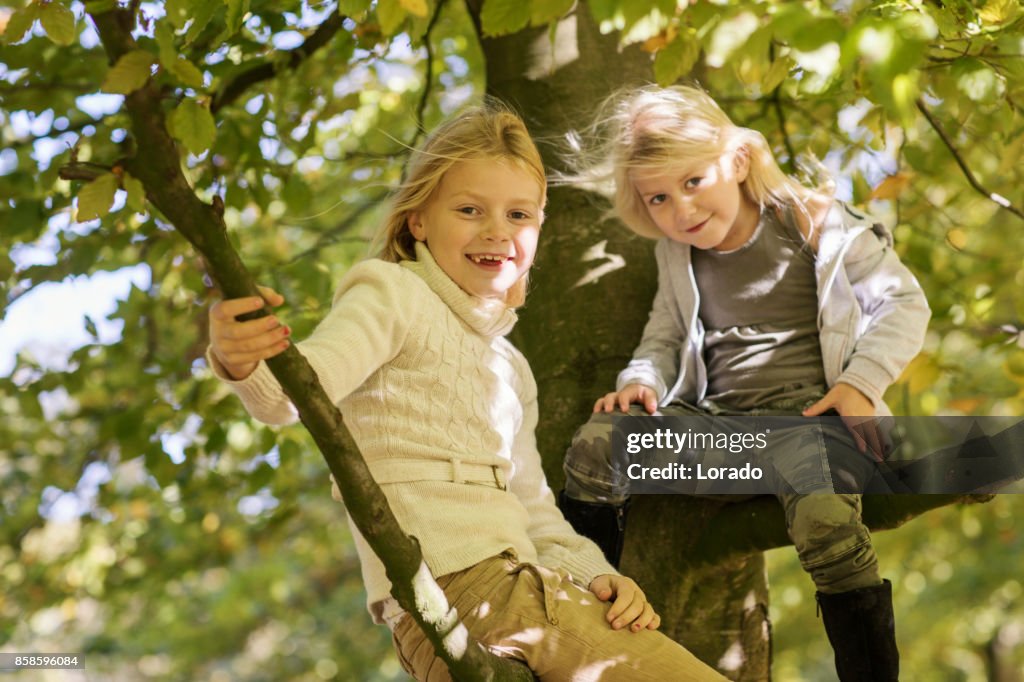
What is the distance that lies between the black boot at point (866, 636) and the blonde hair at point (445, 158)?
108 cm

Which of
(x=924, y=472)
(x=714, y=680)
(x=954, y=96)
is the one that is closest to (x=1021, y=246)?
(x=954, y=96)

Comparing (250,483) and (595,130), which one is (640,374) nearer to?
(595,130)

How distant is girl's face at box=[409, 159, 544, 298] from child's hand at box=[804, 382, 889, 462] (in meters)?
0.86

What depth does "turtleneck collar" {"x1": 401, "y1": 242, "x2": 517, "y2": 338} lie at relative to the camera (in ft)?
8.20

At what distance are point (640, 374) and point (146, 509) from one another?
643cm

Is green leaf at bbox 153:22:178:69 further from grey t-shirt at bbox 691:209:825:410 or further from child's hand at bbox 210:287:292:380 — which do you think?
grey t-shirt at bbox 691:209:825:410

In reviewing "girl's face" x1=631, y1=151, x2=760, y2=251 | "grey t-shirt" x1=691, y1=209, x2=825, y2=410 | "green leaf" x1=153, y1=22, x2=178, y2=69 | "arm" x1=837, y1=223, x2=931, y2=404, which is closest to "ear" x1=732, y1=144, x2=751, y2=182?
"girl's face" x1=631, y1=151, x2=760, y2=251

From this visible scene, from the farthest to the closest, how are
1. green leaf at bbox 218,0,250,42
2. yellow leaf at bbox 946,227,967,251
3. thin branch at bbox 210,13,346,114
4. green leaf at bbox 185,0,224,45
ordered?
1. yellow leaf at bbox 946,227,967,251
2. thin branch at bbox 210,13,346,114
3. green leaf at bbox 185,0,224,45
4. green leaf at bbox 218,0,250,42

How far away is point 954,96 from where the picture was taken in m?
2.90

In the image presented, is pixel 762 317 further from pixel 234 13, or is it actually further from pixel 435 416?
pixel 234 13

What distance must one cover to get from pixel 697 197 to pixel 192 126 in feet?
4.45

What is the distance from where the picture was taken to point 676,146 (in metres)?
2.99

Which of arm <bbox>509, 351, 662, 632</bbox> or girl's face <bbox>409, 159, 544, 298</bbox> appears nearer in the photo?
arm <bbox>509, 351, 662, 632</bbox>

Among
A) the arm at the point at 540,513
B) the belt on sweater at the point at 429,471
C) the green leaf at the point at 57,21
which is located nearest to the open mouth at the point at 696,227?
the arm at the point at 540,513
